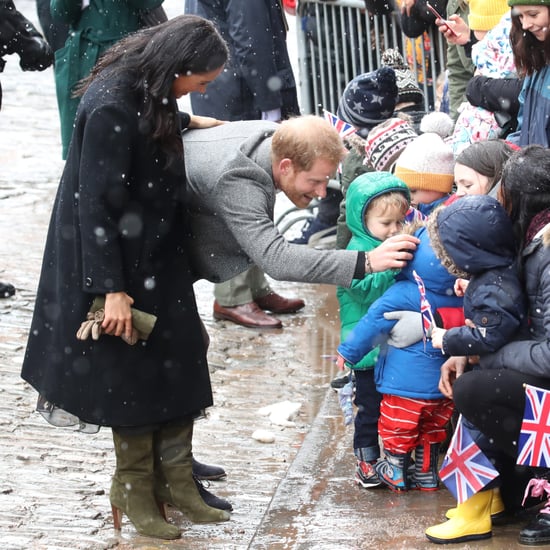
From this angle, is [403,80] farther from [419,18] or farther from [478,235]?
[478,235]

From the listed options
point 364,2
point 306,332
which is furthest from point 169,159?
point 364,2

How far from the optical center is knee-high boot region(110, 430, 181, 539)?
15.1 ft

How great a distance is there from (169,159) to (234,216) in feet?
1.09

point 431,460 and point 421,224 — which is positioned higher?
point 421,224

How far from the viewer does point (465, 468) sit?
4.38 meters

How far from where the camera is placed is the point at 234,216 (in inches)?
175

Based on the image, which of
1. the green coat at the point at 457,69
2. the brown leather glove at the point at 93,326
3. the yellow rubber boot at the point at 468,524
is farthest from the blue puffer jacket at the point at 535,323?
the green coat at the point at 457,69

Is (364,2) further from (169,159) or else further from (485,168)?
(169,159)

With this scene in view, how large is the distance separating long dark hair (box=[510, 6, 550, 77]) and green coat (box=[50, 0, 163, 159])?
263cm

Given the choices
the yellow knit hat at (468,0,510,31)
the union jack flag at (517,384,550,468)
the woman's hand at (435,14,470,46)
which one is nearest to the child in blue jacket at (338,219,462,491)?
the union jack flag at (517,384,550,468)

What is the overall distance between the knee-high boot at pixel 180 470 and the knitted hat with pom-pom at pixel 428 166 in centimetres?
162

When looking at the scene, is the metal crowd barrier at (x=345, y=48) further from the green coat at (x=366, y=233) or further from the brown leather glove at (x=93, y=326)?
the brown leather glove at (x=93, y=326)

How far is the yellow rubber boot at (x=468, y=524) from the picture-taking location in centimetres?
433

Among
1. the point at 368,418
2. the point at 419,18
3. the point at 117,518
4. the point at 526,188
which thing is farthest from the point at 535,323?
the point at 419,18
